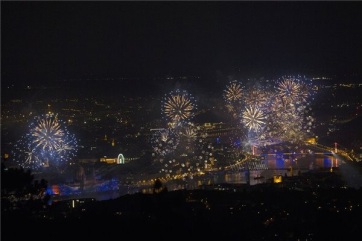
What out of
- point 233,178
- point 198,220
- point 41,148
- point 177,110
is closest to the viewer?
point 198,220

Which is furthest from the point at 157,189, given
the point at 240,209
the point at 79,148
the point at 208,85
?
the point at 208,85

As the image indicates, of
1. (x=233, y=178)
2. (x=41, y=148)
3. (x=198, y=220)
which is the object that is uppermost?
(x=41, y=148)

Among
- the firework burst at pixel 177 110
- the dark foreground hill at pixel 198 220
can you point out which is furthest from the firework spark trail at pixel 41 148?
the dark foreground hill at pixel 198 220

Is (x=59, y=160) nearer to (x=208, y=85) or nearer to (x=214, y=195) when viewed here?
(x=214, y=195)

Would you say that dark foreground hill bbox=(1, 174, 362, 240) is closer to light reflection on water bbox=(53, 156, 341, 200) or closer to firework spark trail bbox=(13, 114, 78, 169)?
light reflection on water bbox=(53, 156, 341, 200)

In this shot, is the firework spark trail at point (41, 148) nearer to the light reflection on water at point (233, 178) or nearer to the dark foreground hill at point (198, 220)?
the light reflection on water at point (233, 178)

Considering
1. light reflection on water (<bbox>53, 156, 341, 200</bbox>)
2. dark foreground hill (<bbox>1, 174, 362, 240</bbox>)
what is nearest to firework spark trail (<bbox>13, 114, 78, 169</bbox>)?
light reflection on water (<bbox>53, 156, 341, 200</bbox>)

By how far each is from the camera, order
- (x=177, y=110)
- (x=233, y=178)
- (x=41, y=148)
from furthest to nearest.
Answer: (x=177, y=110)
(x=41, y=148)
(x=233, y=178)

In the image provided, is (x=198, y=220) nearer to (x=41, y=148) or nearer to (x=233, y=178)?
(x=233, y=178)

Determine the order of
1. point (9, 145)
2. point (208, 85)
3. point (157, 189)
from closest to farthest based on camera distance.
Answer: point (157, 189), point (9, 145), point (208, 85)

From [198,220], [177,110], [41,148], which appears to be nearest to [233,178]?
[41,148]

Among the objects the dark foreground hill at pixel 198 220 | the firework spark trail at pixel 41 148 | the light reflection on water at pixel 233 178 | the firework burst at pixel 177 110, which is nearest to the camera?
the dark foreground hill at pixel 198 220
